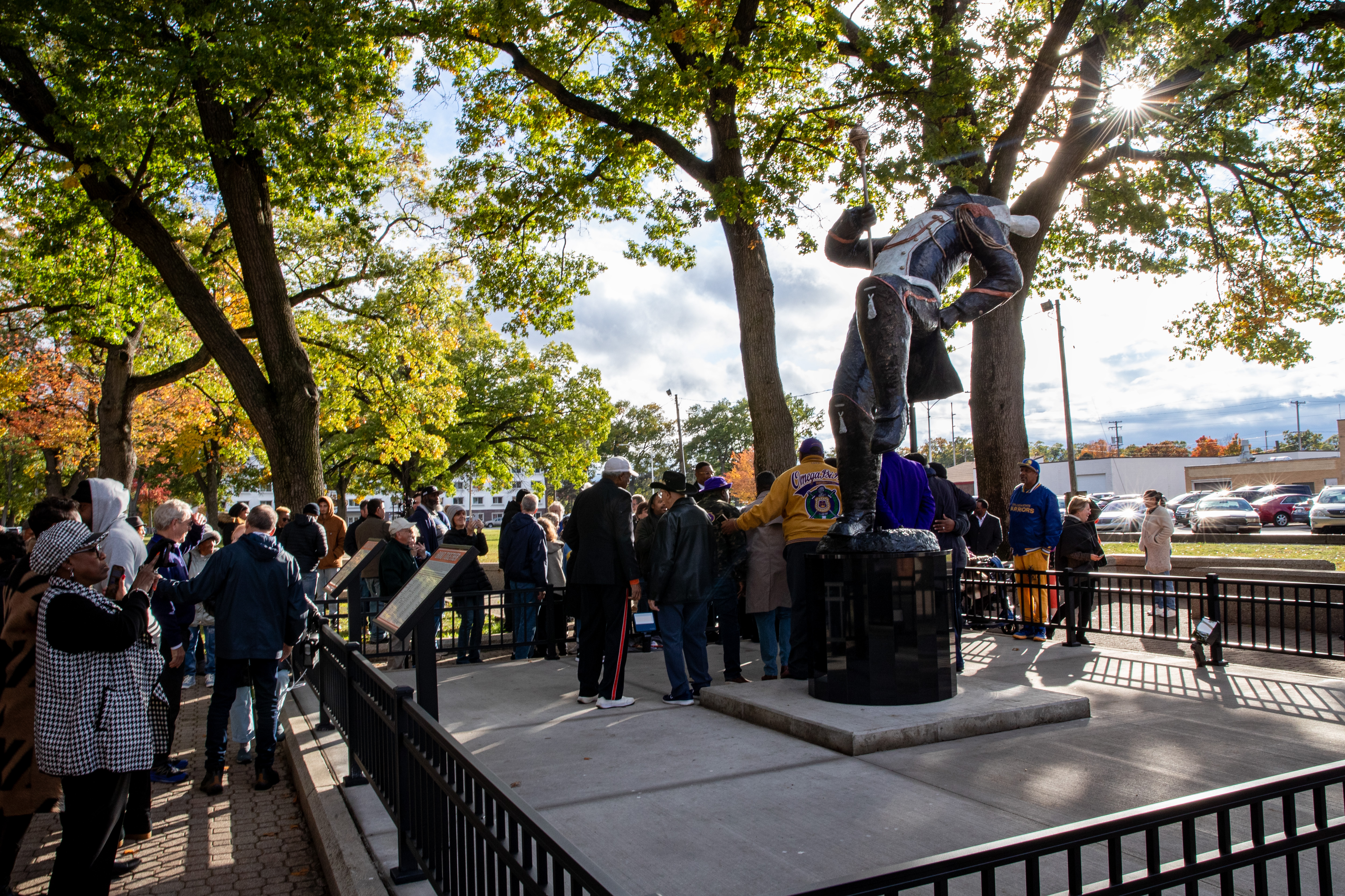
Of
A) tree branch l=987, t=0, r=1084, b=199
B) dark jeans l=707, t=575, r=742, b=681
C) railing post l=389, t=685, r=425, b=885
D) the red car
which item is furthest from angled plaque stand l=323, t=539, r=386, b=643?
the red car

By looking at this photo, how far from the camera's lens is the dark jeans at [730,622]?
797 cm

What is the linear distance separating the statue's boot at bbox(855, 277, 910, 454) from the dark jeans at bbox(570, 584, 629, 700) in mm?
2440

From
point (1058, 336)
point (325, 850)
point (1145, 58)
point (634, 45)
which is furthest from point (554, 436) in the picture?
point (325, 850)

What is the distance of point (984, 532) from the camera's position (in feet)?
43.4

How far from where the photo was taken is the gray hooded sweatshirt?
14.7 ft

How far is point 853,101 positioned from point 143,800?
12485 mm

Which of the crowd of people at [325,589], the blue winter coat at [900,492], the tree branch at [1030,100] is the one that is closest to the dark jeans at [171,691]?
the crowd of people at [325,589]

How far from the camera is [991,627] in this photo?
37.2 ft

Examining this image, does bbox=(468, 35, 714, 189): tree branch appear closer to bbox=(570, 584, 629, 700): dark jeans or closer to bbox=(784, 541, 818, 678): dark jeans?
bbox=(784, 541, 818, 678): dark jeans

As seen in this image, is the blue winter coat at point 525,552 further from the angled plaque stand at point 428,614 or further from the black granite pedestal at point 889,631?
the angled plaque stand at point 428,614

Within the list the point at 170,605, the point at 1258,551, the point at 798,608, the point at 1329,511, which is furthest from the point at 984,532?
the point at 1329,511

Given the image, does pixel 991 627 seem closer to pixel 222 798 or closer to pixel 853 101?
pixel 853 101

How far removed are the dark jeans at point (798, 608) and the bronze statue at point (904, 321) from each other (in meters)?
0.84

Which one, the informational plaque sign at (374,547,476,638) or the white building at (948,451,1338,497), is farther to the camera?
the white building at (948,451,1338,497)
